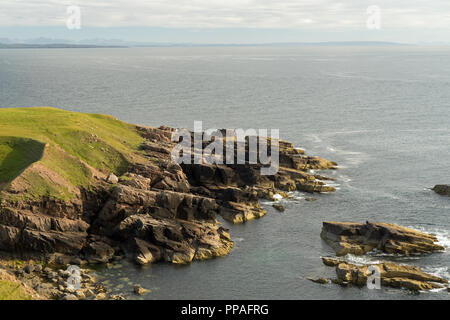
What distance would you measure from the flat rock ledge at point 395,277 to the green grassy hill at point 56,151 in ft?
129

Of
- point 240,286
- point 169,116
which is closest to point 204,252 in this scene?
point 240,286

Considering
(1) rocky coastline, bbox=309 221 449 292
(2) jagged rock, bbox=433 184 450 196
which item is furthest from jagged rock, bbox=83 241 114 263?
(2) jagged rock, bbox=433 184 450 196

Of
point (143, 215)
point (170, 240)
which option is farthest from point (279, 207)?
point (143, 215)

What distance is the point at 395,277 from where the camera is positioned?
196ft

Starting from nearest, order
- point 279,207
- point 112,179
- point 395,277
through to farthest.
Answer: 1. point 395,277
2. point 112,179
3. point 279,207

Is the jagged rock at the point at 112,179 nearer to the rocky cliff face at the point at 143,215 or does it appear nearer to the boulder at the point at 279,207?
the rocky cliff face at the point at 143,215

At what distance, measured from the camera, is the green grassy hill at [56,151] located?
70.1 metres

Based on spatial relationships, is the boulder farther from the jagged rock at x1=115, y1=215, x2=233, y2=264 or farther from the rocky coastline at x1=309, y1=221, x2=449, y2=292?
the jagged rock at x1=115, y1=215, x2=233, y2=264

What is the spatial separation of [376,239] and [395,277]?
1075 cm

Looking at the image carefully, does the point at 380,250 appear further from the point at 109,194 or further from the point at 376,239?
the point at 109,194

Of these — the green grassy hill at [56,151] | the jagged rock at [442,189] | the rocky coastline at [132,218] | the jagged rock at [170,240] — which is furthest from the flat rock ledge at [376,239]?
the green grassy hill at [56,151]

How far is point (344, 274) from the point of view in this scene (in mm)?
59781

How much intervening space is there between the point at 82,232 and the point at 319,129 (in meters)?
101
